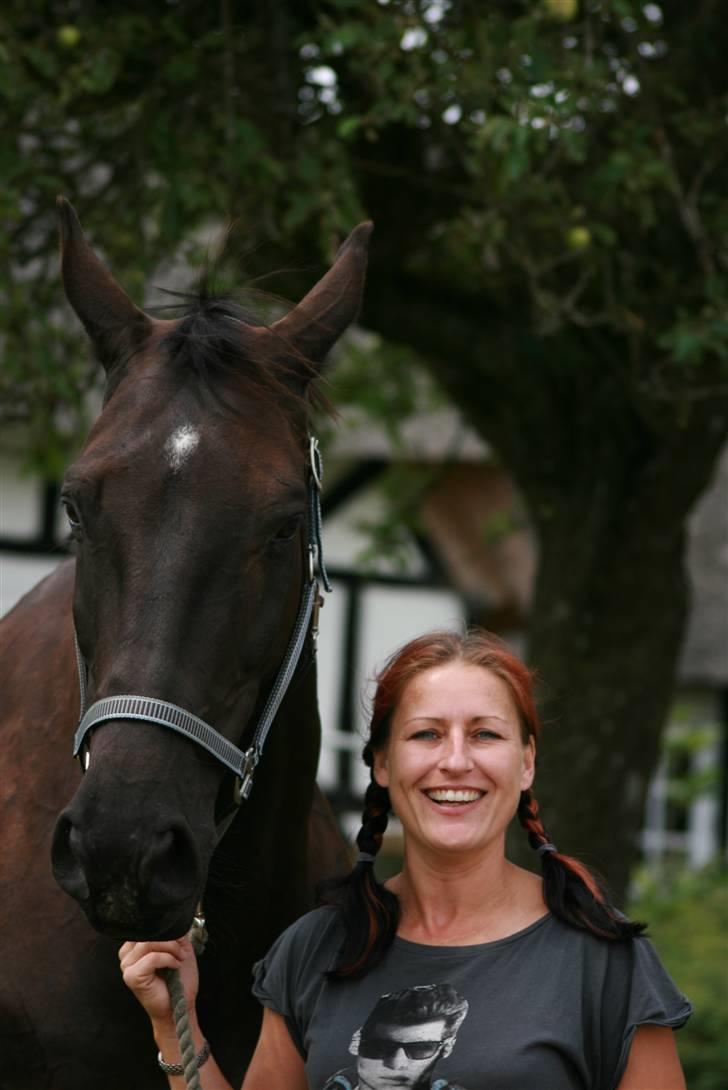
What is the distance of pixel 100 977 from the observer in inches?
111

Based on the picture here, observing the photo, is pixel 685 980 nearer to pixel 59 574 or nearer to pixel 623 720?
pixel 623 720

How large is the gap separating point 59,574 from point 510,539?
987cm

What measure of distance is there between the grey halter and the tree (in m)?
1.53

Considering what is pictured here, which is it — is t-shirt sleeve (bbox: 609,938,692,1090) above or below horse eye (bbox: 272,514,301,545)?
below

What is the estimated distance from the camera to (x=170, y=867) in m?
2.26

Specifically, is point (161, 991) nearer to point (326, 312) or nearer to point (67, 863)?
point (67, 863)

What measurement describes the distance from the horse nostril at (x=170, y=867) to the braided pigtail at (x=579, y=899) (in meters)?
0.56

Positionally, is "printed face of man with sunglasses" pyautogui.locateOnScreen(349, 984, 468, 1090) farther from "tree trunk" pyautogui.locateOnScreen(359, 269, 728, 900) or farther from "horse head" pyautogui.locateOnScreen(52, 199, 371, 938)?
"tree trunk" pyautogui.locateOnScreen(359, 269, 728, 900)

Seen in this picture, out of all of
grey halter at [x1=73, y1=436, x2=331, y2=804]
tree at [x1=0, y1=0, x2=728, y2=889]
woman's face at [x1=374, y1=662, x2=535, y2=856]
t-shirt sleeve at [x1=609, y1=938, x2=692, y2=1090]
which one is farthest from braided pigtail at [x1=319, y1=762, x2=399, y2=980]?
tree at [x1=0, y1=0, x2=728, y2=889]

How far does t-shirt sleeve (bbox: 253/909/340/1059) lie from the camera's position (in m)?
2.43

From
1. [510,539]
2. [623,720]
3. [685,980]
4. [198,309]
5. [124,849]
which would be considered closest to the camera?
[124,849]

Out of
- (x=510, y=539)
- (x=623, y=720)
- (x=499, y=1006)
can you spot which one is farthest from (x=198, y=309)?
(x=510, y=539)

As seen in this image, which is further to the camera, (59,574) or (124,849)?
(59,574)

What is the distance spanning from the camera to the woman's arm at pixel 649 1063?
219 cm
